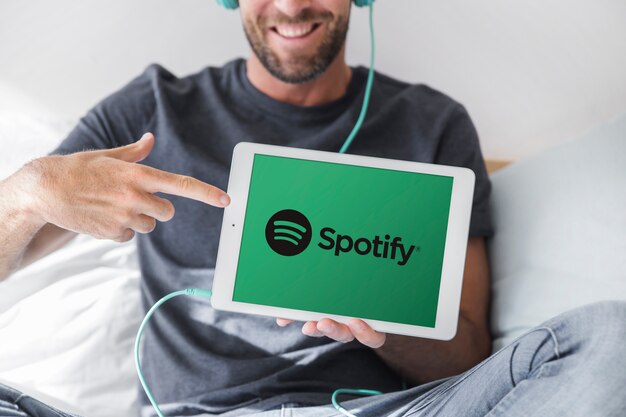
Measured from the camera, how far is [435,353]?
43.6 inches

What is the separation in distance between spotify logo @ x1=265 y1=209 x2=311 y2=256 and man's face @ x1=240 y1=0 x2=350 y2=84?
442 millimetres

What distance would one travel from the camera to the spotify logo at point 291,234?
3.10ft

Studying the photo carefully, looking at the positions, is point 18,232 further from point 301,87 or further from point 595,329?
point 595,329

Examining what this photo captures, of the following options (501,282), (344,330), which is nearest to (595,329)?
(344,330)

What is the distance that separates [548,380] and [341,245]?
1.08ft

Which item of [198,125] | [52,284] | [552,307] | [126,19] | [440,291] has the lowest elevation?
[52,284]

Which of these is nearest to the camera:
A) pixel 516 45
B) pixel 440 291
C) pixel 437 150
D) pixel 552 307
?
pixel 440 291

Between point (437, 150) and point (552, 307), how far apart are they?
0.36 metres

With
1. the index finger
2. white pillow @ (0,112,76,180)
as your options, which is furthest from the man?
white pillow @ (0,112,76,180)

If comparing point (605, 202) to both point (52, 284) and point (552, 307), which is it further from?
point (52, 284)

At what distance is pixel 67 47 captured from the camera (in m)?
1.62

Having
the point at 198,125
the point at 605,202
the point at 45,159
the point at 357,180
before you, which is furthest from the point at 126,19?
the point at 605,202

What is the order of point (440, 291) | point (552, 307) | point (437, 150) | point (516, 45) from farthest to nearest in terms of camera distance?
point (516, 45) → point (437, 150) → point (552, 307) → point (440, 291)

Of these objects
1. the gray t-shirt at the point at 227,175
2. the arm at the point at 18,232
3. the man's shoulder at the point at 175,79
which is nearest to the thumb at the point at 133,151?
the arm at the point at 18,232
